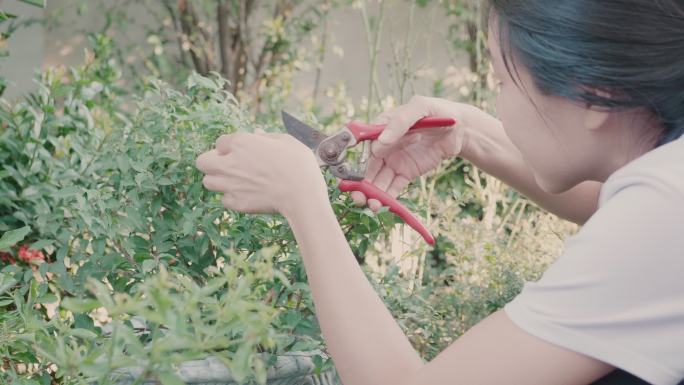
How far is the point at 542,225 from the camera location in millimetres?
2471

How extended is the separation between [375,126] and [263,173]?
36cm

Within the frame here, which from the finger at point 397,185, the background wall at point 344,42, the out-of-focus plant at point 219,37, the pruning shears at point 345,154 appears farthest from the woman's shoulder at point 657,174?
the out-of-focus plant at point 219,37

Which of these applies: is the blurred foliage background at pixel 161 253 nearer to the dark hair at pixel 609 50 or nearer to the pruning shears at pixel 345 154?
the pruning shears at pixel 345 154

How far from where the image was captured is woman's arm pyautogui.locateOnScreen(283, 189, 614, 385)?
3.43 feet

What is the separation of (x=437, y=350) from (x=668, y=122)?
82 centimetres

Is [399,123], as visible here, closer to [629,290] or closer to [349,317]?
[349,317]

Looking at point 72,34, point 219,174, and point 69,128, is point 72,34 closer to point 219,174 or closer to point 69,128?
point 69,128

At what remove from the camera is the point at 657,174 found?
Answer: 106 cm

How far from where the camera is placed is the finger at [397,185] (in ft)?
5.21

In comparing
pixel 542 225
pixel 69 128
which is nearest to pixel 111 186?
pixel 69 128

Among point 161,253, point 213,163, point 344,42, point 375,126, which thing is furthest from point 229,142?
point 344,42

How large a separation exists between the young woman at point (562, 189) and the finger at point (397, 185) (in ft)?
1.05

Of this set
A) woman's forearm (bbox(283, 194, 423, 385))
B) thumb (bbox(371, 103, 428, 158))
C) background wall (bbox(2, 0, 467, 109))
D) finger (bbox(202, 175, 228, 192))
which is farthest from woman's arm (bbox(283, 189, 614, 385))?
background wall (bbox(2, 0, 467, 109))

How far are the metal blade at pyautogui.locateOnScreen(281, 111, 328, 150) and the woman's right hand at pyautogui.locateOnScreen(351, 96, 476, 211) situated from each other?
0.09 m
